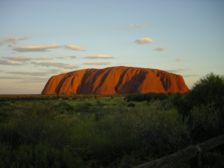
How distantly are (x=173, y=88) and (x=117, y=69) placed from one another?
29110 mm

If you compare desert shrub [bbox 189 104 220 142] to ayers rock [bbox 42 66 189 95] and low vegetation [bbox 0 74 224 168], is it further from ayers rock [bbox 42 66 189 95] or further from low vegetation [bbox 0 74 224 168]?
ayers rock [bbox 42 66 189 95]

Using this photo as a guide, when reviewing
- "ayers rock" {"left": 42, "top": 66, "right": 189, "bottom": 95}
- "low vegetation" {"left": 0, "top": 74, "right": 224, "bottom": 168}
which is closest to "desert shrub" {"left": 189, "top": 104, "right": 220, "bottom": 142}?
"low vegetation" {"left": 0, "top": 74, "right": 224, "bottom": 168}

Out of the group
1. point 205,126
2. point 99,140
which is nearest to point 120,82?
point 205,126

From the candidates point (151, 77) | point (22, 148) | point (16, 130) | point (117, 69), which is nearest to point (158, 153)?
point (22, 148)

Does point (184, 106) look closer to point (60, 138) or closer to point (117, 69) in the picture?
point (60, 138)

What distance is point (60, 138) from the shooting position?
6566mm

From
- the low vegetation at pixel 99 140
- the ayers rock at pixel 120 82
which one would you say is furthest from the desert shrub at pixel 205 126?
the ayers rock at pixel 120 82

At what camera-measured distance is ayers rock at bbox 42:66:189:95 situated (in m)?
110

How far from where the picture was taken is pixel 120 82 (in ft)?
379

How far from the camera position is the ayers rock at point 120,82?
110 m

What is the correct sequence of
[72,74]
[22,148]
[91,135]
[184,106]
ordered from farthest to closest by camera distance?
[72,74] → [184,106] → [91,135] → [22,148]

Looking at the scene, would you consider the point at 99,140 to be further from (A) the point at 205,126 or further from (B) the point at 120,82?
(B) the point at 120,82

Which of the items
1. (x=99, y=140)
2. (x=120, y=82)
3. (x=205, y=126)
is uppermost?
(x=120, y=82)

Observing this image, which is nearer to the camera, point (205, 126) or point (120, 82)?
point (205, 126)
